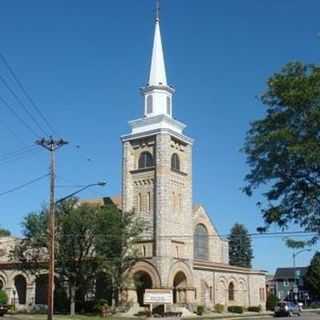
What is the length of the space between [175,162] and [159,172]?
4.25 metres

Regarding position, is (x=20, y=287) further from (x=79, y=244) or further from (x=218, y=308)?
(x=218, y=308)

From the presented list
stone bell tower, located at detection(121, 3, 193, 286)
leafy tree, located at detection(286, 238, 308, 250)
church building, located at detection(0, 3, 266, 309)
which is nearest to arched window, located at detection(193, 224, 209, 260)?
church building, located at detection(0, 3, 266, 309)

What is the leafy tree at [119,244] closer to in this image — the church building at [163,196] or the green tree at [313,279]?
the church building at [163,196]

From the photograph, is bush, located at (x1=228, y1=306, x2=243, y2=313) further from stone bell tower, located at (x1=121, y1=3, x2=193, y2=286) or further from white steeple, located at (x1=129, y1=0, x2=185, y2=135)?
white steeple, located at (x1=129, y1=0, x2=185, y2=135)

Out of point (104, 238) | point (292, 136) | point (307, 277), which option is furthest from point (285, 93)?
point (307, 277)

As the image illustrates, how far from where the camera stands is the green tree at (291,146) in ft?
70.8

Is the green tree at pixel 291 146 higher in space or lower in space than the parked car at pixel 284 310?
higher

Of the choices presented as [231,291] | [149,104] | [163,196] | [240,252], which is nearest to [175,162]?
[163,196]

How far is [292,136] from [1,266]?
68.3 metres

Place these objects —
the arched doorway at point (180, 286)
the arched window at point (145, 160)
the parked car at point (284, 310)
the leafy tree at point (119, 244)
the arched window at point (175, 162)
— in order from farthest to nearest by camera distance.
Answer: the arched window at point (175, 162), the arched window at point (145, 160), the arched doorway at point (180, 286), the parked car at point (284, 310), the leafy tree at point (119, 244)

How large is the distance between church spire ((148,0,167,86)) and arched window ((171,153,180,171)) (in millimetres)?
8685

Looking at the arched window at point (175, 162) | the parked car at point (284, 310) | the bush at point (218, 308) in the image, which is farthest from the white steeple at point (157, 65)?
the parked car at point (284, 310)

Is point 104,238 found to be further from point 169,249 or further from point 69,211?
point 169,249

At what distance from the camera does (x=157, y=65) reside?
257 ft
